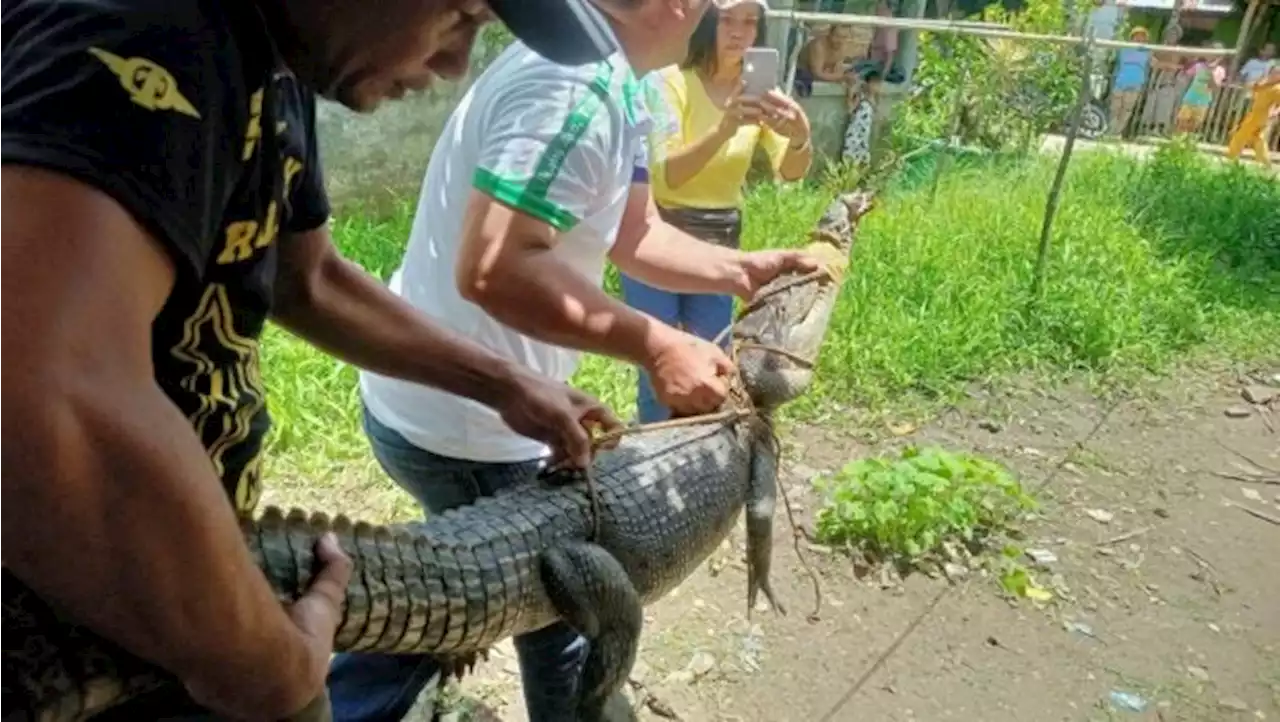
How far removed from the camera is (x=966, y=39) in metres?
8.85

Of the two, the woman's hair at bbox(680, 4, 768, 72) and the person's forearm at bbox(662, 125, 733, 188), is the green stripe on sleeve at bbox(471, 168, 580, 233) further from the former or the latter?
the woman's hair at bbox(680, 4, 768, 72)

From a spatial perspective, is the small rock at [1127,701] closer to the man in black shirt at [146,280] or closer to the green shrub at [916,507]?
the green shrub at [916,507]

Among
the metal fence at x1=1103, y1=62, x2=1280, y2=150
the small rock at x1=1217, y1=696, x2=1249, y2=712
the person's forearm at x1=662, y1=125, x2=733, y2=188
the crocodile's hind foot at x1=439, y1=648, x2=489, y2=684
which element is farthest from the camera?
the metal fence at x1=1103, y1=62, x2=1280, y2=150

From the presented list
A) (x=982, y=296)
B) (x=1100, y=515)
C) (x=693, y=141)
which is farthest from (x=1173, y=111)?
(x=693, y=141)

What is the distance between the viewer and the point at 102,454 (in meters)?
0.74

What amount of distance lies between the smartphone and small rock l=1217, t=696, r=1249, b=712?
223 centimetres

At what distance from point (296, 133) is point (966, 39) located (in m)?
8.46

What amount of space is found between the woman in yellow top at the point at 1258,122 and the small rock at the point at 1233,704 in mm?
10739

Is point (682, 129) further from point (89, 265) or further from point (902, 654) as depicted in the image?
point (89, 265)

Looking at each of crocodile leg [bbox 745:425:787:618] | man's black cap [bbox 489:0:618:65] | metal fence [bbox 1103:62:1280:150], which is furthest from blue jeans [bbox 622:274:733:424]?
metal fence [bbox 1103:62:1280:150]

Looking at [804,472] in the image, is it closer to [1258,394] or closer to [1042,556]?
[1042,556]

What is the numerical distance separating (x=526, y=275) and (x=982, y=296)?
4.60 m

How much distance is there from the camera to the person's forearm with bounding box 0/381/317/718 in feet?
2.36

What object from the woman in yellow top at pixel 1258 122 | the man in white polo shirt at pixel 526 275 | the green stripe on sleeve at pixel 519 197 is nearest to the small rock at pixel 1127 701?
the man in white polo shirt at pixel 526 275
